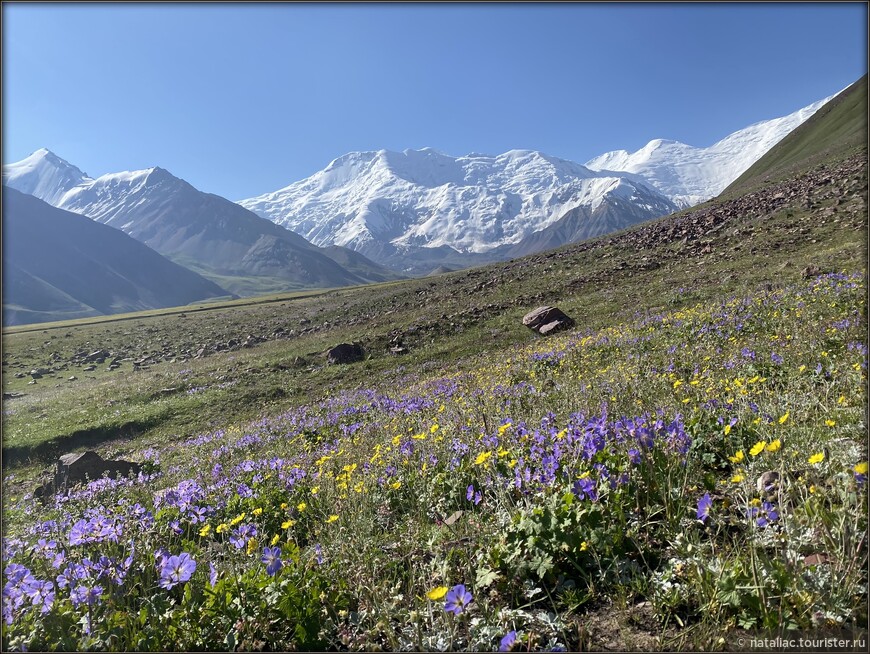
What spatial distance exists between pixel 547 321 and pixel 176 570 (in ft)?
62.0

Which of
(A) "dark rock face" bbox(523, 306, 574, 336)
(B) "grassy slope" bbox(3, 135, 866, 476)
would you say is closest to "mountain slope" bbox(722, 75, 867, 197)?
(B) "grassy slope" bbox(3, 135, 866, 476)

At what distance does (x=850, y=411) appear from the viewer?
4.01m

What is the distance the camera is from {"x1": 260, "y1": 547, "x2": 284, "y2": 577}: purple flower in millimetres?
3006

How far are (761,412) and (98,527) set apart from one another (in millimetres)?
6094

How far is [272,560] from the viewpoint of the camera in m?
3.14

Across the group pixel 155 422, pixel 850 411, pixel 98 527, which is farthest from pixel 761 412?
pixel 155 422

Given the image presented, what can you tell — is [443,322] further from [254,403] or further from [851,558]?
[851,558]

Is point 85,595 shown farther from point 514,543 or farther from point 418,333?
point 418,333

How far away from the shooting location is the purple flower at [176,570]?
3.07m

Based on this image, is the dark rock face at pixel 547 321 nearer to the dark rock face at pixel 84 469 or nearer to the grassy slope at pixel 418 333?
the grassy slope at pixel 418 333

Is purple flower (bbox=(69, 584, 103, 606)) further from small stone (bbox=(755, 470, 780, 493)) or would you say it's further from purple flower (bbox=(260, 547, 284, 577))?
small stone (bbox=(755, 470, 780, 493))

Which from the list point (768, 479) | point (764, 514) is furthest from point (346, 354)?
point (764, 514)

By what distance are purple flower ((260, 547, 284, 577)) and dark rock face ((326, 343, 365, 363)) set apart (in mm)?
20819

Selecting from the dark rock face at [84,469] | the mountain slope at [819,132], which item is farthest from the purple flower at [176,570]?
the mountain slope at [819,132]
